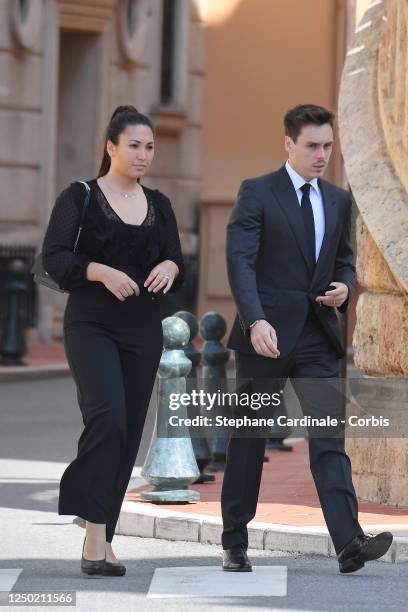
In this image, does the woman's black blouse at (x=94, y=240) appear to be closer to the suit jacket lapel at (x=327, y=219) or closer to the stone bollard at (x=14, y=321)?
the suit jacket lapel at (x=327, y=219)

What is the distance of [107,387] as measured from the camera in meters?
7.98

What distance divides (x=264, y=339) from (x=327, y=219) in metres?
0.65

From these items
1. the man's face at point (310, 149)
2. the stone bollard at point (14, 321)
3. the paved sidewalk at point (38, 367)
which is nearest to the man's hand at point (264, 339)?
the man's face at point (310, 149)

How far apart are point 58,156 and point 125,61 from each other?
1.48 m

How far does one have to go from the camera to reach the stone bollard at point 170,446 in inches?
397

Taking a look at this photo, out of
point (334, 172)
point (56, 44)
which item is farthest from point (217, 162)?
point (56, 44)

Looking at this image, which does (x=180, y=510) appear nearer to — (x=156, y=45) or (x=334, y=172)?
(x=156, y=45)

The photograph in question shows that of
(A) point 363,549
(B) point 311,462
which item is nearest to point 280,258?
(B) point 311,462

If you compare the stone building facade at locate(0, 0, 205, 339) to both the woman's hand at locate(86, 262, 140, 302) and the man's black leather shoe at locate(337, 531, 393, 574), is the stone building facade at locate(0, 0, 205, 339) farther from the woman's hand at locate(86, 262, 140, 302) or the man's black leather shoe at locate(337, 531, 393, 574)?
the man's black leather shoe at locate(337, 531, 393, 574)

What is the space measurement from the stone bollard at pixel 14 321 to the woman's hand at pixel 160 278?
12271mm

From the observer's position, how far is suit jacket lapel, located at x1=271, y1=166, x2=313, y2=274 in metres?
8.09

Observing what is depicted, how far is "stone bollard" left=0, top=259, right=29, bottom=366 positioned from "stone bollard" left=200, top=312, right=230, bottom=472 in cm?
855

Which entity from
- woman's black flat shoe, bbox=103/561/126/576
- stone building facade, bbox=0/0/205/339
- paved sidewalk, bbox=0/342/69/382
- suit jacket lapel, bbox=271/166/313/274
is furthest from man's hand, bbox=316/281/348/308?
stone building facade, bbox=0/0/205/339

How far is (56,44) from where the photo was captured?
A: 23.5 m
